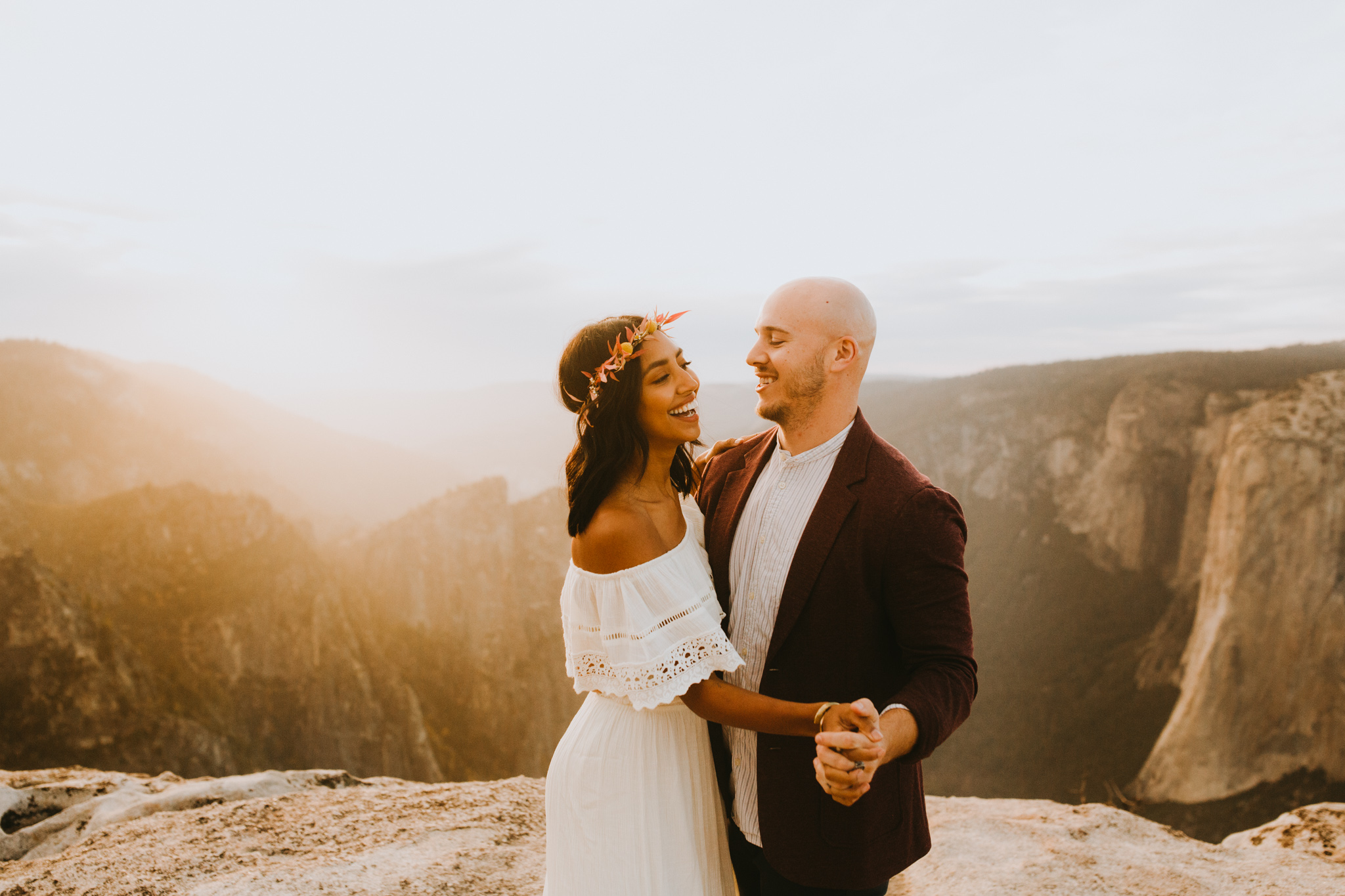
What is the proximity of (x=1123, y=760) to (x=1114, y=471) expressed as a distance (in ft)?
52.3

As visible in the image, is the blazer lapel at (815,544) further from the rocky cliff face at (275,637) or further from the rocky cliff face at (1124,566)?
the rocky cliff face at (1124,566)

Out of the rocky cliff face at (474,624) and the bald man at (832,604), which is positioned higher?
the bald man at (832,604)

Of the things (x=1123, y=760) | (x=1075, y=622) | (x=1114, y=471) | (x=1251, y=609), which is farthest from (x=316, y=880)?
(x=1114, y=471)

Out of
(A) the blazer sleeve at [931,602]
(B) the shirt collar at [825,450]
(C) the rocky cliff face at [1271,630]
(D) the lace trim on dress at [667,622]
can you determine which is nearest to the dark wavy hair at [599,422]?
(D) the lace trim on dress at [667,622]

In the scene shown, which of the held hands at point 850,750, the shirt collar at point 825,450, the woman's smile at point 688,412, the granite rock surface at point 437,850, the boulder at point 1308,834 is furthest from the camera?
the boulder at point 1308,834

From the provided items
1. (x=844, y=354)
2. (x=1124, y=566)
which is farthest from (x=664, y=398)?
(x=1124, y=566)

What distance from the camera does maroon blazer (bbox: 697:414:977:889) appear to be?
8.29 feet

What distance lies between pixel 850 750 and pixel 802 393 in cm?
136

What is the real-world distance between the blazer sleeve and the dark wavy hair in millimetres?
1098

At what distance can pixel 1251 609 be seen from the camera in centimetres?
2323

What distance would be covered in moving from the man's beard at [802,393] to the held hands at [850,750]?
1193mm

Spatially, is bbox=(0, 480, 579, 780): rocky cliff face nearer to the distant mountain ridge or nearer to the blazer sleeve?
the distant mountain ridge

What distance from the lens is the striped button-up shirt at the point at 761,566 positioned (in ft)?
9.31

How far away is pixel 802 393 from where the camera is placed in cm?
→ 287
